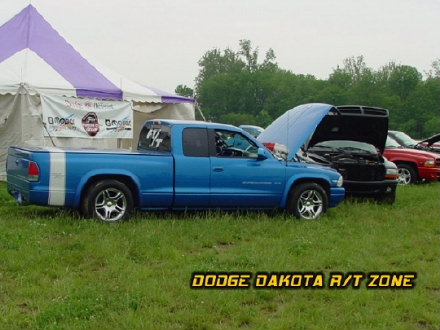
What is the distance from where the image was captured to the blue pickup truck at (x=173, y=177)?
7988 millimetres

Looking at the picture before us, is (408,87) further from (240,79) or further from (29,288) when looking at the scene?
(29,288)

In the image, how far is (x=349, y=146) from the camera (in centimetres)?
1210

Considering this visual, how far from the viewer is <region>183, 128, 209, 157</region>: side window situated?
8.78 m

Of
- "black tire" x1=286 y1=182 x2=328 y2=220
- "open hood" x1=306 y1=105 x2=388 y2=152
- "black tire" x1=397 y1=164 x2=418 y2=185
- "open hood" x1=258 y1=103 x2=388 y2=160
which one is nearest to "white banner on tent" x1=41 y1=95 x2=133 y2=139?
"open hood" x1=258 y1=103 x2=388 y2=160

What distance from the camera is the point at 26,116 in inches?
516

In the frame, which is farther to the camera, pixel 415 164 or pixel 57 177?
pixel 415 164

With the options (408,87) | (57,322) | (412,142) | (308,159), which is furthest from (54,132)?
(408,87)

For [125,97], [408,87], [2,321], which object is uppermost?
[408,87]

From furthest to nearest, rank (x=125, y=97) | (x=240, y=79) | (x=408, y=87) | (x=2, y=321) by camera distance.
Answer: (x=240, y=79), (x=408, y=87), (x=125, y=97), (x=2, y=321)

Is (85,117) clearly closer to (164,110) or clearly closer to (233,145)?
(164,110)

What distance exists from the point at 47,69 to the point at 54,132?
1.62 meters

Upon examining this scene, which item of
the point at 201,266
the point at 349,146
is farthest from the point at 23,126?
the point at 201,266

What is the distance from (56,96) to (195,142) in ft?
18.5

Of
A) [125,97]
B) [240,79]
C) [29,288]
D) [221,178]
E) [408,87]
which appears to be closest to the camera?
[29,288]
